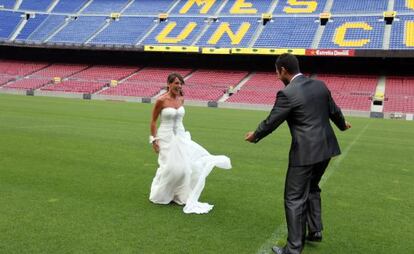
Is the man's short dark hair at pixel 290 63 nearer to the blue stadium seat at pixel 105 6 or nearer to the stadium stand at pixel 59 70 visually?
the stadium stand at pixel 59 70

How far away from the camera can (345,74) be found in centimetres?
3791

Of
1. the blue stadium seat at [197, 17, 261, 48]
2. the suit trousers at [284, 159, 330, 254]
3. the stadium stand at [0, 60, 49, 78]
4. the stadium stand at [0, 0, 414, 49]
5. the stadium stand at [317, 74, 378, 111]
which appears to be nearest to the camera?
the suit trousers at [284, 159, 330, 254]

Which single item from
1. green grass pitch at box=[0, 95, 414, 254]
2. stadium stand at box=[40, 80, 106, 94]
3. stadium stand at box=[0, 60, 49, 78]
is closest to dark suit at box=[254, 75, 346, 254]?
green grass pitch at box=[0, 95, 414, 254]

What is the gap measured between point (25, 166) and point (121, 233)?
14.5ft

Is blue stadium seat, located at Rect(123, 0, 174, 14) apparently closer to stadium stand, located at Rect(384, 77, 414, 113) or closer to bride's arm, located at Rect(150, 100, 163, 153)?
stadium stand, located at Rect(384, 77, 414, 113)

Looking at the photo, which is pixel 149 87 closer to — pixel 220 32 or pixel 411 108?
pixel 220 32

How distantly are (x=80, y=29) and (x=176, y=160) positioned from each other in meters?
44.7

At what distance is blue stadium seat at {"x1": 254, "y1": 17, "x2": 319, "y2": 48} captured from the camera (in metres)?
38.4

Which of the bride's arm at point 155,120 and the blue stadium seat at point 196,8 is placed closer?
the bride's arm at point 155,120

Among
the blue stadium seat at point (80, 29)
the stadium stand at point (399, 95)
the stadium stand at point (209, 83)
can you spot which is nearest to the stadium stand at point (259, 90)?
the stadium stand at point (209, 83)

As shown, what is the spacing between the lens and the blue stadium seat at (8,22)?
47.6 metres

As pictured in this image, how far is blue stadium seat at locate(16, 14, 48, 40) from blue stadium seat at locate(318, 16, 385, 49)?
3205 cm

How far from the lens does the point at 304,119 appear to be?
14.1 feet

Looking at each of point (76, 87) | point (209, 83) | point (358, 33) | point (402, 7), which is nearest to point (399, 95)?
point (358, 33)
